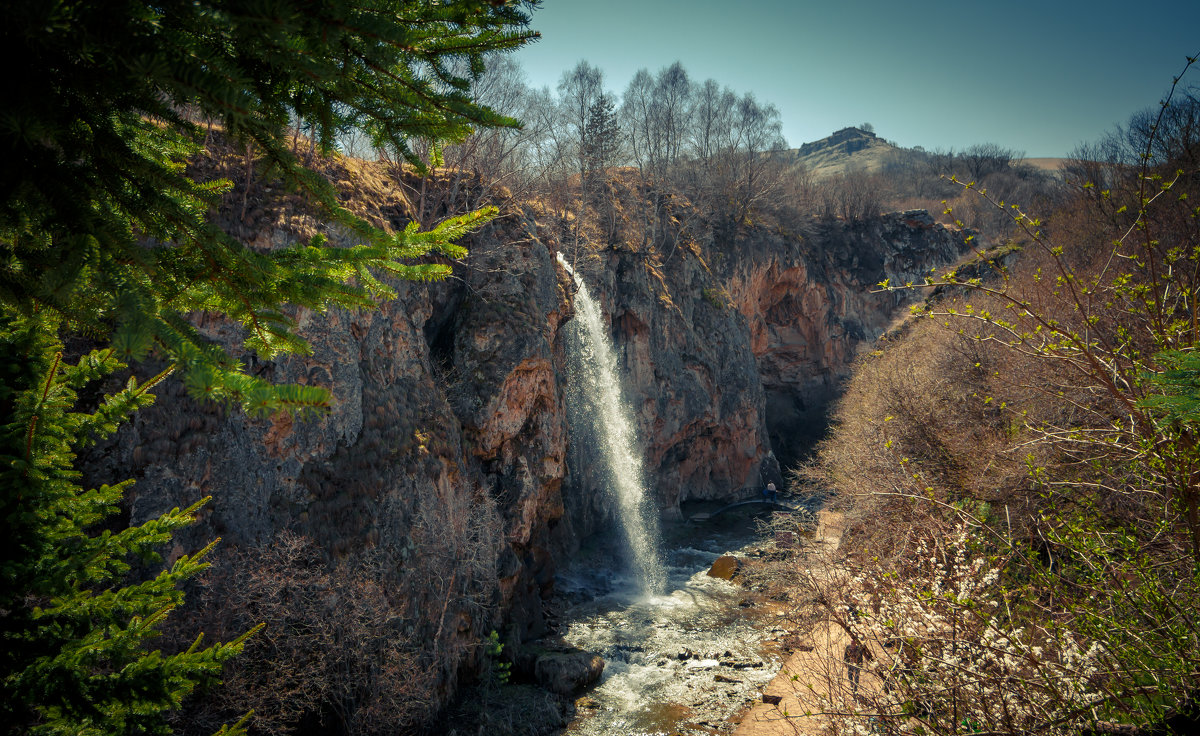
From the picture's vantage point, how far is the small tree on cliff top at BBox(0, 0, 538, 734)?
1.44 m

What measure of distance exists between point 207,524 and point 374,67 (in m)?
11.1

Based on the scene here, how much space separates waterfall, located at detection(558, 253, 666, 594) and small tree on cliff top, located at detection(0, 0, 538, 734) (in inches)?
785

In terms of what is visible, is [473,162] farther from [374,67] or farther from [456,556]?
[374,67]

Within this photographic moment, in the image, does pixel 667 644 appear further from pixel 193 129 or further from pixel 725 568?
pixel 193 129

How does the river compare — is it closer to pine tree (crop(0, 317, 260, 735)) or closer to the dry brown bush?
the dry brown bush

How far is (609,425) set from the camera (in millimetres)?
24812

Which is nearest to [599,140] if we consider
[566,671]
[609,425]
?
[609,425]

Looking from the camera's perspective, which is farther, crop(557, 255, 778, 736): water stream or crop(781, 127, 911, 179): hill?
crop(781, 127, 911, 179): hill

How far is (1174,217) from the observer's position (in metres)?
13.3

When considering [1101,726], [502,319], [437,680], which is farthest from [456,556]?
[1101,726]

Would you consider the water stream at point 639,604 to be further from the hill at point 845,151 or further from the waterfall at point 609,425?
the hill at point 845,151

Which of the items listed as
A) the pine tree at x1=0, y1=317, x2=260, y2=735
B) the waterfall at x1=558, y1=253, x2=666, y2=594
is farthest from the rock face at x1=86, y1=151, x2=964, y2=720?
the pine tree at x1=0, y1=317, x2=260, y2=735

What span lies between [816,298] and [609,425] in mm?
24583

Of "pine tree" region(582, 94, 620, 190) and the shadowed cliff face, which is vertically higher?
"pine tree" region(582, 94, 620, 190)
